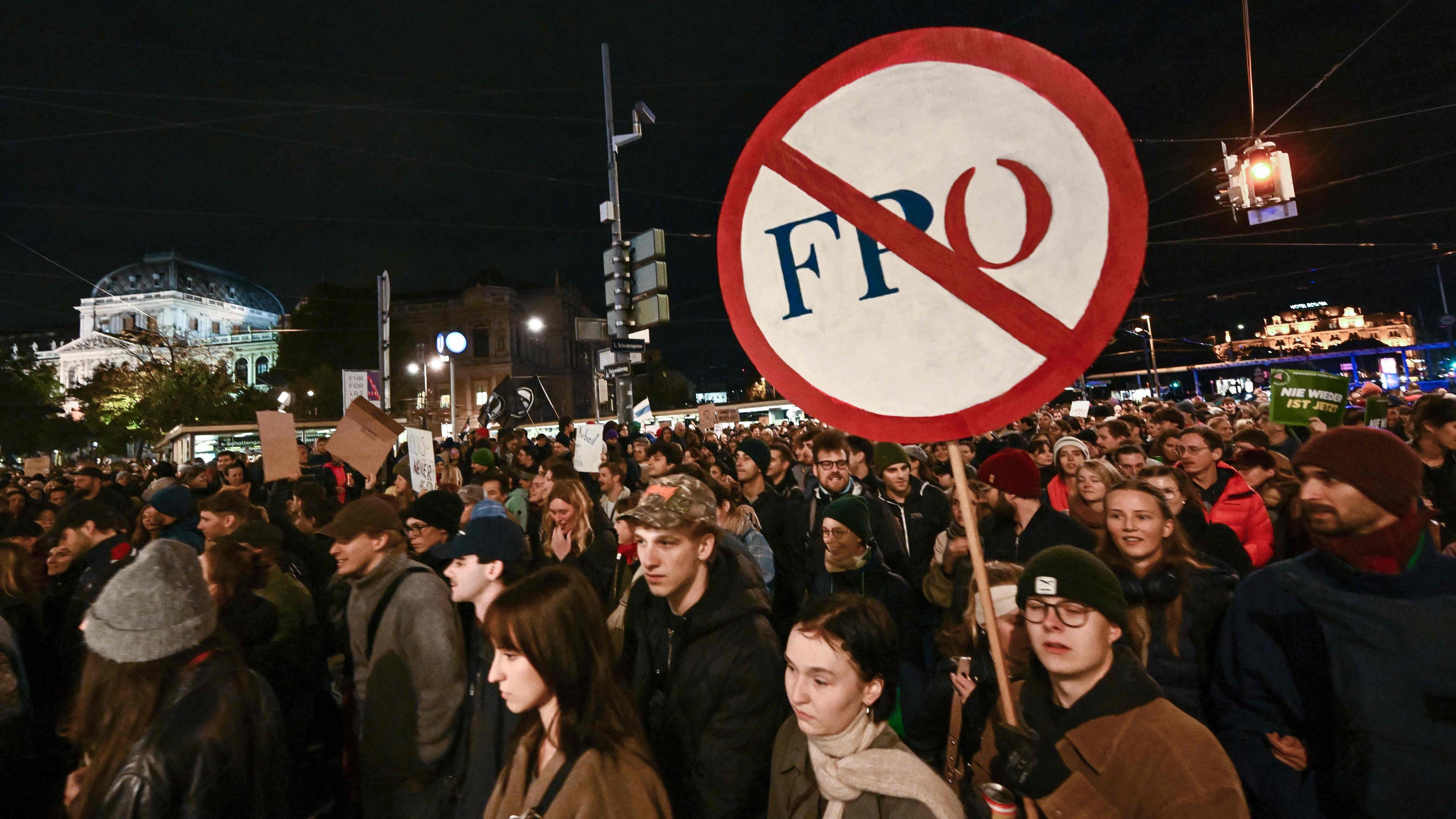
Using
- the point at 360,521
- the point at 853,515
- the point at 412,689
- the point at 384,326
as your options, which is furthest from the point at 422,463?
the point at 384,326

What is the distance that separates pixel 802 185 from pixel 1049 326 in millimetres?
707

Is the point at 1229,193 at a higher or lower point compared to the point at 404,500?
higher

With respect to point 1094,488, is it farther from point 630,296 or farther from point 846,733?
point 630,296

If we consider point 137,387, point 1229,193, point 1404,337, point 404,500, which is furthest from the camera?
point 1404,337

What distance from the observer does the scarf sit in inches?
76.4

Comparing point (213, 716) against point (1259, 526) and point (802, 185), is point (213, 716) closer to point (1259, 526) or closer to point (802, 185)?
point (802, 185)

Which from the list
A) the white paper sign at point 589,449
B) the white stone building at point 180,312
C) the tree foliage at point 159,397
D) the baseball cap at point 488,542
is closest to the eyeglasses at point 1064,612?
the baseball cap at point 488,542

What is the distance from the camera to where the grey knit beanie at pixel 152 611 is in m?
2.15

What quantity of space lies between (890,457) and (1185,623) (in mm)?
3319

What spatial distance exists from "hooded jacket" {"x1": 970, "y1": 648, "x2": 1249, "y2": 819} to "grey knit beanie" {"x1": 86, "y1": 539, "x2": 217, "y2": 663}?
7.87ft

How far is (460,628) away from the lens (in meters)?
3.36

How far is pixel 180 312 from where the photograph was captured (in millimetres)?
107812

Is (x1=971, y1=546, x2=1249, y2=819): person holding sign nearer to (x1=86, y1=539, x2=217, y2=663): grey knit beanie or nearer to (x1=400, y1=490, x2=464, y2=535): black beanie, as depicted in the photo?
(x1=86, y1=539, x2=217, y2=663): grey knit beanie

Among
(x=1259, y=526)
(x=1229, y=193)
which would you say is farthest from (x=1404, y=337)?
(x=1259, y=526)
